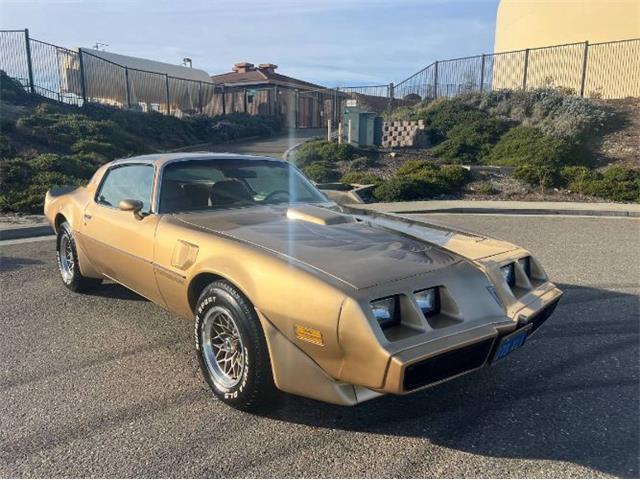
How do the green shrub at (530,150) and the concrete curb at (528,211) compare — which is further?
the green shrub at (530,150)

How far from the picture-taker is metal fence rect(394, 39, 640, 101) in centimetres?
2045

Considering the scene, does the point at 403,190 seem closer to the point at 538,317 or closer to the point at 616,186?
the point at 616,186

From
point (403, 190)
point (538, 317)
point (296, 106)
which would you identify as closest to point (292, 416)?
point (538, 317)

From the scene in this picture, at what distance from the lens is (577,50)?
67.3 feet

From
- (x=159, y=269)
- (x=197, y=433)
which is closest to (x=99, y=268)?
(x=159, y=269)

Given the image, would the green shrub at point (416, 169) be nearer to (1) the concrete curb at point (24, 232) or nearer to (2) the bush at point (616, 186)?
(2) the bush at point (616, 186)

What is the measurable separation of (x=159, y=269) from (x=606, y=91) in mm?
22705

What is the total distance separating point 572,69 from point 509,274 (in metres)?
21.3

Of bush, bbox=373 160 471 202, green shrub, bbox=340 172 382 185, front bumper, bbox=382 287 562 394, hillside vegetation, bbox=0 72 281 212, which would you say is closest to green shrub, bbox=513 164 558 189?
bush, bbox=373 160 471 202

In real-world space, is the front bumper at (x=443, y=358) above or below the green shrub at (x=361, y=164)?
below

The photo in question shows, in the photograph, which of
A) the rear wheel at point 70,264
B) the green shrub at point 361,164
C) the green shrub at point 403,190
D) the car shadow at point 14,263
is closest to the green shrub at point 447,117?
the green shrub at point 361,164

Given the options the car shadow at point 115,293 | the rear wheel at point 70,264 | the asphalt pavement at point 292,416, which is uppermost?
the rear wheel at point 70,264

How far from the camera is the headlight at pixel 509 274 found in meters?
3.14

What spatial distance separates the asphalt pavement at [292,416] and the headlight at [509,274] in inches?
25.5
